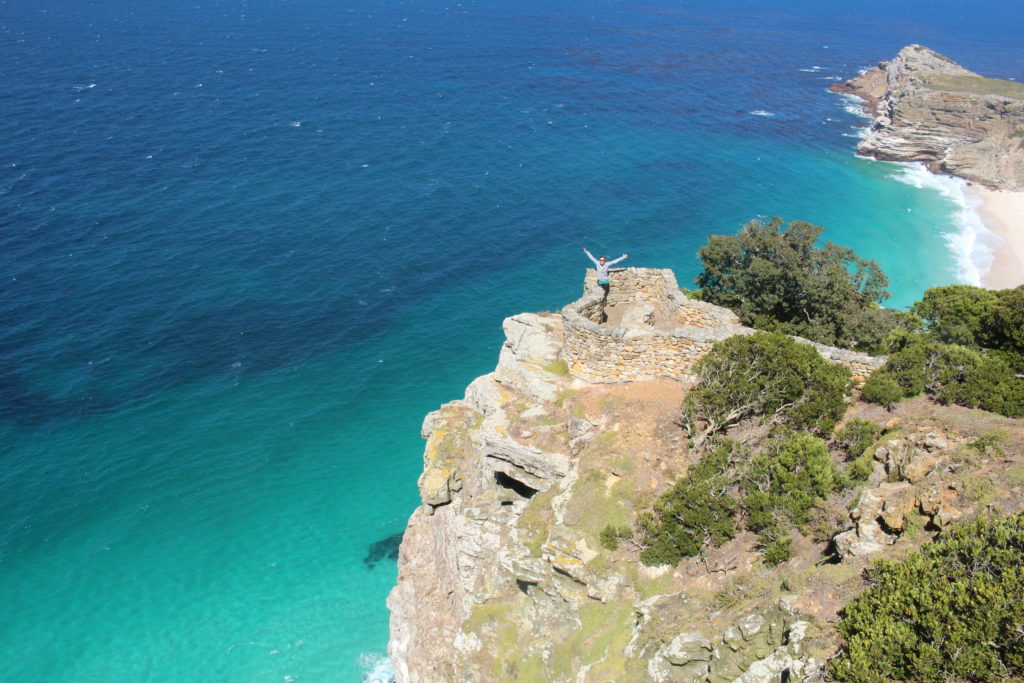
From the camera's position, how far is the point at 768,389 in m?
24.7

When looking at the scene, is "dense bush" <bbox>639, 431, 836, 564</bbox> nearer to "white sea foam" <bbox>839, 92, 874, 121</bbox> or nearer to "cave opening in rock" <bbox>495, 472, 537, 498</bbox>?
"cave opening in rock" <bbox>495, 472, 537, 498</bbox>

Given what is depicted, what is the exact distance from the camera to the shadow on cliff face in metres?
44.4

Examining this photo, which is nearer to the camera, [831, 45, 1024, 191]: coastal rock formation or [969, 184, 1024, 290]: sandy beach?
[969, 184, 1024, 290]: sandy beach

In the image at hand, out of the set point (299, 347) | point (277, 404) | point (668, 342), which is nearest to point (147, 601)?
point (277, 404)

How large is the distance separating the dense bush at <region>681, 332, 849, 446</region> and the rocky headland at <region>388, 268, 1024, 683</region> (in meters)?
0.94

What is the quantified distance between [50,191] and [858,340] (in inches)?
3281

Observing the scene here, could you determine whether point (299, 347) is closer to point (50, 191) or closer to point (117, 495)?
point (117, 495)

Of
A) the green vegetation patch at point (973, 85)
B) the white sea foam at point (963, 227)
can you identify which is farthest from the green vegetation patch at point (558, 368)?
the green vegetation patch at point (973, 85)

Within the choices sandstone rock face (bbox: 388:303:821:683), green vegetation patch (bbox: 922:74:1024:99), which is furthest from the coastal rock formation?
sandstone rock face (bbox: 388:303:821:683)

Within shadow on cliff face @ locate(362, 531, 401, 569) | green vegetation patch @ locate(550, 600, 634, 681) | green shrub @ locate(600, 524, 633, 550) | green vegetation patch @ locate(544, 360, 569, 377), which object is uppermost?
green vegetation patch @ locate(544, 360, 569, 377)

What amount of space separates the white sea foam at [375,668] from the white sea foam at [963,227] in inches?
2501

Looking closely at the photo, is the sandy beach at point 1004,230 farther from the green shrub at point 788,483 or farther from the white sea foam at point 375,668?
the white sea foam at point 375,668

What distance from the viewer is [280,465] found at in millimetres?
49969

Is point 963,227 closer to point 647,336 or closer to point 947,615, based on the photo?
point 647,336
